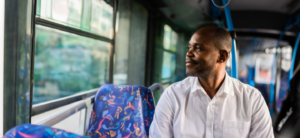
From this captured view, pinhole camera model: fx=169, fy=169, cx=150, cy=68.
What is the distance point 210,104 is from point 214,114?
2.5 inches

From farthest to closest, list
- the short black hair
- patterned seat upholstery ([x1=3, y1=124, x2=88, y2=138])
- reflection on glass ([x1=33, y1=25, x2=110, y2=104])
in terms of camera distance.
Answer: reflection on glass ([x1=33, y1=25, x2=110, y2=104])
the short black hair
patterned seat upholstery ([x1=3, y1=124, x2=88, y2=138])

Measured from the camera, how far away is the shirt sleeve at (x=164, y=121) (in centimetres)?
100

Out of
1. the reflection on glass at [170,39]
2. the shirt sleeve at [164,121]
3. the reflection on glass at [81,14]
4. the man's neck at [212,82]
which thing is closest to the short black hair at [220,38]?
the man's neck at [212,82]

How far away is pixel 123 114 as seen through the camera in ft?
4.81

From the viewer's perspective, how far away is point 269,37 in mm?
2043

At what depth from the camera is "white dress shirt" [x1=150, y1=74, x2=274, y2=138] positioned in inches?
37.3

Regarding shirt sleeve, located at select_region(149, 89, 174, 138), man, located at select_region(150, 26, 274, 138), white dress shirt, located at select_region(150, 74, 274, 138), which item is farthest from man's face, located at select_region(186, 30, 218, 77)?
shirt sleeve, located at select_region(149, 89, 174, 138)

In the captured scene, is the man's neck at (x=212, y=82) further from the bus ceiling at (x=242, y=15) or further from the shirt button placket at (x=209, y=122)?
the bus ceiling at (x=242, y=15)

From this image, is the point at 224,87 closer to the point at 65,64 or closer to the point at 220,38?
the point at 220,38

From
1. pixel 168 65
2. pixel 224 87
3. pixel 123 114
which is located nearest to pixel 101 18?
pixel 168 65

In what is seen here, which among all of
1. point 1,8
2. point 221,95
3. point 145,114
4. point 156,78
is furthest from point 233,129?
point 1,8

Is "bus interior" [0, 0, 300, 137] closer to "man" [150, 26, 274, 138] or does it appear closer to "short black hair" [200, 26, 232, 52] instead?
"man" [150, 26, 274, 138]

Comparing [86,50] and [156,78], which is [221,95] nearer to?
[156,78]

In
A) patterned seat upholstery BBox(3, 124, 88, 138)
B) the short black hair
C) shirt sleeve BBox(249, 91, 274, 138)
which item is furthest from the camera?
the short black hair
